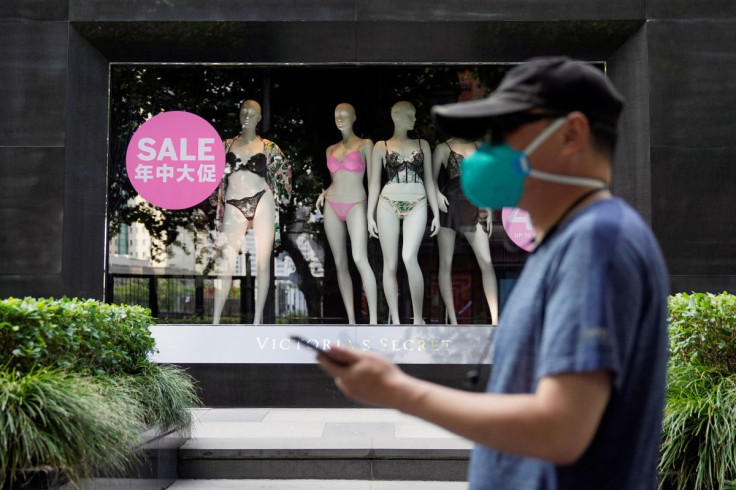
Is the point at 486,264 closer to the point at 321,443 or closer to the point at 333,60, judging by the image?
the point at 333,60

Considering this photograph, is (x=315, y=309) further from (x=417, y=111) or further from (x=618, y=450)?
(x=618, y=450)

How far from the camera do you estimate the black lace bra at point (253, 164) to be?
9266 mm

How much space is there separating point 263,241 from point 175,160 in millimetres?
1334

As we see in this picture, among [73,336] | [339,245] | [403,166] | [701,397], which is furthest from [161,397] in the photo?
[403,166]

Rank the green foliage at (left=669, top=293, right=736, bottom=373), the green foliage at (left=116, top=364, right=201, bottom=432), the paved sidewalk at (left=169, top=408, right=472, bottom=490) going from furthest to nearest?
1. the paved sidewalk at (left=169, top=408, right=472, bottom=490)
2. the green foliage at (left=116, top=364, right=201, bottom=432)
3. the green foliage at (left=669, top=293, right=736, bottom=373)

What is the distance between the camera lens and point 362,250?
9383mm

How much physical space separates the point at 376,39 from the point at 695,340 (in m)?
4.75

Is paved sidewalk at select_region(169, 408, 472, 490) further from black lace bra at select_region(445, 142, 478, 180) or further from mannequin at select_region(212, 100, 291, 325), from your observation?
black lace bra at select_region(445, 142, 478, 180)

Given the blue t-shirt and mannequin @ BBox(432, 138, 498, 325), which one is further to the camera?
mannequin @ BBox(432, 138, 498, 325)

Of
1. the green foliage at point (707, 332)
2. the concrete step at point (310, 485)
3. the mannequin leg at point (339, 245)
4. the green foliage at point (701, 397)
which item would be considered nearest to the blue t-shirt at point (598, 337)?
the green foliage at point (701, 397)

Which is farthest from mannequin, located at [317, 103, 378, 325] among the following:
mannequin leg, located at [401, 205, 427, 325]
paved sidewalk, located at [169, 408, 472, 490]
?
paved sidewalk, located at [169, 408, 472, 490]

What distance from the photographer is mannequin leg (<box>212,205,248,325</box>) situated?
9.30 m

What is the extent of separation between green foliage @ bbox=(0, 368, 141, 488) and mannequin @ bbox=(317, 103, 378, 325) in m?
5.15

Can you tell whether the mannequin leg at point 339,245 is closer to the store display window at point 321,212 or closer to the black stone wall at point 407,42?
the store display window at point 321,212
